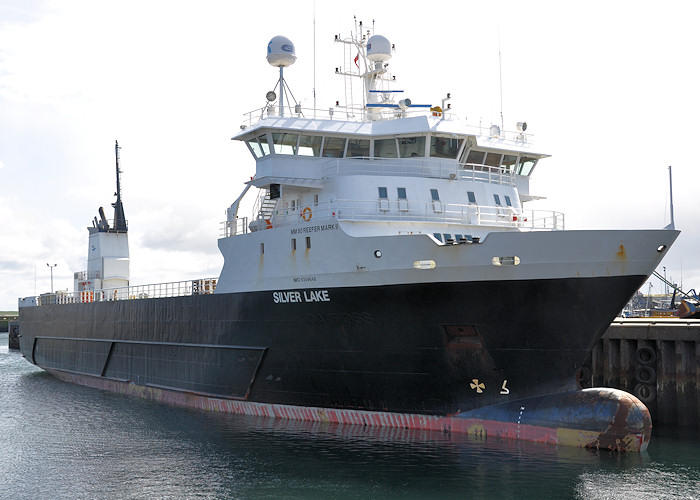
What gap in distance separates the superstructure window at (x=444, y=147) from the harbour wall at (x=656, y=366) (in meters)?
5.82

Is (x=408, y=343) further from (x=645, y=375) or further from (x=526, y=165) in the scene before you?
(x=645, y=375)

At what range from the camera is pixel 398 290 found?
1509 cm

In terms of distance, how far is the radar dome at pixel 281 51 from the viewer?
20.1m

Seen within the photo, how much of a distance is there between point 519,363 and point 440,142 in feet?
20.2

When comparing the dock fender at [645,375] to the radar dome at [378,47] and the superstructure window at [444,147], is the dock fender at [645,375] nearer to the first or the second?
the superstructure window at [444,147]

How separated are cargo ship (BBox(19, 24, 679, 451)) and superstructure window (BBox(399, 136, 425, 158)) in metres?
0.04

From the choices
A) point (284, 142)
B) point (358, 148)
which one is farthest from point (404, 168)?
point (284, 142)

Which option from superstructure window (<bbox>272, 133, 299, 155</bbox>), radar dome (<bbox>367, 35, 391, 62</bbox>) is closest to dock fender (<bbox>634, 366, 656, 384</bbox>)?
superstructure window (<bbox>272, 133, 299, 155</bbox>)

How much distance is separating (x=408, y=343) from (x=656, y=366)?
726 cm

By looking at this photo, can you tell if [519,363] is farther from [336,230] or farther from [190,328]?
[190,328]

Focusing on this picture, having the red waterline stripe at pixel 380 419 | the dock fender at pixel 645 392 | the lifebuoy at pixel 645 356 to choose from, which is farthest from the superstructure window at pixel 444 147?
the dock fender at pixel 645 392

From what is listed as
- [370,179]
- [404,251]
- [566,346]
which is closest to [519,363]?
[566,346]

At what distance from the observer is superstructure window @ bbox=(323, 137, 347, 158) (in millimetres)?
18578

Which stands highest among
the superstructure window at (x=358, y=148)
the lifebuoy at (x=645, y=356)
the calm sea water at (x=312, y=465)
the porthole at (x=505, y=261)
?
the superstructure window at (x=358, y=148)
